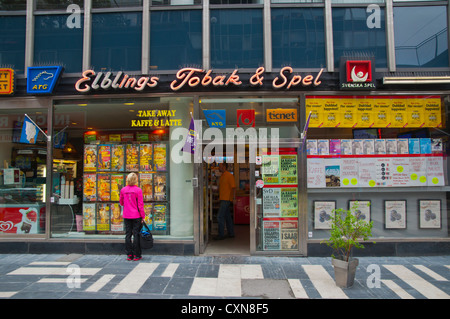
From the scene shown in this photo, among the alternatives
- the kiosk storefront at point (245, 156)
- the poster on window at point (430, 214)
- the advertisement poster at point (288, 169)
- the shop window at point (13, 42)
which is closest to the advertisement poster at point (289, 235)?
the kiosk storefront at point (245, 156)

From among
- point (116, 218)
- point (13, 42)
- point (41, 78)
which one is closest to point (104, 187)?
point (116, 218)

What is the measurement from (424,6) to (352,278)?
21.4ft

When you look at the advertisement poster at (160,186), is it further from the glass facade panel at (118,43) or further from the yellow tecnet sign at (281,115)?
the yellow tecnet sign at (281,115)

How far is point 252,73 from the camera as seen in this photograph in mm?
6910

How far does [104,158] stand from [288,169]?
4548 millimetres

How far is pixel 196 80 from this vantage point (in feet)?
22.2

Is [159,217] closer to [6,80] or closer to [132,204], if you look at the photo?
[132,204]

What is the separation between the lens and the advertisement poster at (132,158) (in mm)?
7426

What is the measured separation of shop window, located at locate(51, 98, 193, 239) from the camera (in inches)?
283

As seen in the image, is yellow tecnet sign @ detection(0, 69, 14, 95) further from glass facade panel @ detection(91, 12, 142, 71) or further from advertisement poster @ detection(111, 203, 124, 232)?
advertisement poster @ detection(111, 203, 124, 232)

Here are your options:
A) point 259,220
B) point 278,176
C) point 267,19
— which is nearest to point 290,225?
point 259,220

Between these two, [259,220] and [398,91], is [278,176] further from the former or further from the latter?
[398,91]

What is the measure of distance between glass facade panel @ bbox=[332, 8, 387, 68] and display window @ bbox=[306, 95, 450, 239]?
107cm
